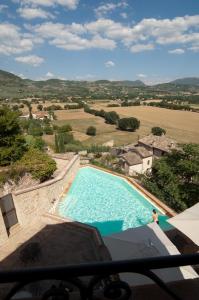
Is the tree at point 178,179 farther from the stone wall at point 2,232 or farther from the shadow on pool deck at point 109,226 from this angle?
the stone wall at point 2,232

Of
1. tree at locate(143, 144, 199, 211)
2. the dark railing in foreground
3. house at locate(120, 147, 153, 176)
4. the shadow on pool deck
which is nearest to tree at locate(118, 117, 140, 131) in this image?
house at locate(120, 147, 153, 176)

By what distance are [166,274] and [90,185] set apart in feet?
44.4

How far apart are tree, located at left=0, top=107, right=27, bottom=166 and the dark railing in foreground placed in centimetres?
1744

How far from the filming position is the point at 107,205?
55.4 ft

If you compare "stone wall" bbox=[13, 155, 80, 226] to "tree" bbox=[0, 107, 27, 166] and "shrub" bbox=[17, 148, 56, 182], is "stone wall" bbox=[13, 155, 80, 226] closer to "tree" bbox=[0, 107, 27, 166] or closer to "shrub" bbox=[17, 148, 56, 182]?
"shrub" bbox=[17, 148, 56, 182]

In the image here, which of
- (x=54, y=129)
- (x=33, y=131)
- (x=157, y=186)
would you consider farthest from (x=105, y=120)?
(x=157, y=186)

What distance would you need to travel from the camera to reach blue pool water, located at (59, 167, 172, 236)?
15109 mm

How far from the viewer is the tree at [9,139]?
18.0 metres

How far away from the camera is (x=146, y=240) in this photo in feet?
29.9

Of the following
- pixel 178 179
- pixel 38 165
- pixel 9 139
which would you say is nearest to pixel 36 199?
pixel 38 165

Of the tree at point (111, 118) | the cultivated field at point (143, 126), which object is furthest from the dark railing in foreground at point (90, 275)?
the tree at point (111, 118)

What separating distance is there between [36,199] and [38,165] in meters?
3.05

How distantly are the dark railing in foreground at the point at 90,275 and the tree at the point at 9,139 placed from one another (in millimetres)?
17439

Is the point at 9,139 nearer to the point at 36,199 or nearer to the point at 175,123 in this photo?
the point at 36,199
